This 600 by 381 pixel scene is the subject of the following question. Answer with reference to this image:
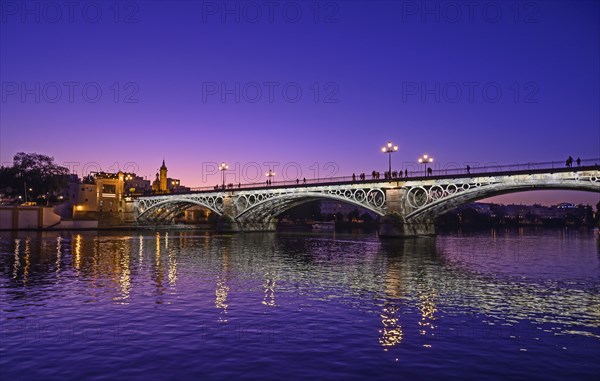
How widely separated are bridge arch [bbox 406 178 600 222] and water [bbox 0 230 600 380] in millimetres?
29858

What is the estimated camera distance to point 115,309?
18.2m

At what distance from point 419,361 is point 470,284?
14858mm

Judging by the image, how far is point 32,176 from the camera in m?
132

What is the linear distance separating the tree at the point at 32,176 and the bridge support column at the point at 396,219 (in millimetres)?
98850

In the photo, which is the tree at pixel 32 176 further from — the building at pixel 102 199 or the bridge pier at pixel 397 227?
the bridge pier at pixel 397 227

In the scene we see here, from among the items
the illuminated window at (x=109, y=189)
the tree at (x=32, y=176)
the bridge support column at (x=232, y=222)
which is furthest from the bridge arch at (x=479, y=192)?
the tree at (x=32, y=176)

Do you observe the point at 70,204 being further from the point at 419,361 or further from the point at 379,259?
the point at 419,361

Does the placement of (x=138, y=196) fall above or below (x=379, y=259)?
above

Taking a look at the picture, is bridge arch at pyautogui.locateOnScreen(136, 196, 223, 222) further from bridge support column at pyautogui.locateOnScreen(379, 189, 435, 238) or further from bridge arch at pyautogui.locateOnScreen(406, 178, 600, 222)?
bridge arch at pyautogui.locateOnScreen(406, 178, 600, 222)

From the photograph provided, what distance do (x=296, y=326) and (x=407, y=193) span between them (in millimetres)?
A: 57224

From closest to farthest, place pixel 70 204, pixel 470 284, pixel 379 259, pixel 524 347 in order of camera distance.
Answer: pixel 524 347
pixel 470 284
pixel 379 259
pixel 70 204

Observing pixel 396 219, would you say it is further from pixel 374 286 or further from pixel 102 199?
pixel 102 199

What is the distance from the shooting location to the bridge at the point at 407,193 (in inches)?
2307

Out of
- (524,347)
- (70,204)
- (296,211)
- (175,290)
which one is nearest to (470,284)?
(524,347)
